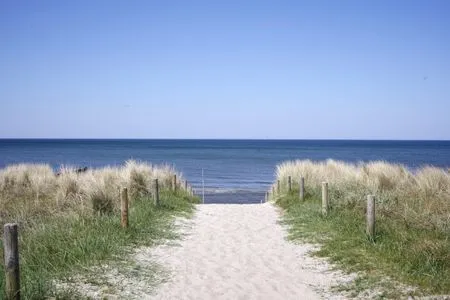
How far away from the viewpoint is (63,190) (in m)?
14.9

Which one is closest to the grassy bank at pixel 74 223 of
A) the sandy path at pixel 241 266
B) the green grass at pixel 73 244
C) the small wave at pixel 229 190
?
the green grass at pixel 73 244

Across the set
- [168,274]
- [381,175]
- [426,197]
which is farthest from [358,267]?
[381,175]

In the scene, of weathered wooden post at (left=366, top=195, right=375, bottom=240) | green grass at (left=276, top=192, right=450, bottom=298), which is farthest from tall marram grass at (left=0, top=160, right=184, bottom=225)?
weathered wooden post at (left=366, top=195, right=375, bottom=240)

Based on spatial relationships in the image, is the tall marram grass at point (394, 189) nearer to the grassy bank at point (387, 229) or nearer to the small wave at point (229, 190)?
the grassy bank at point (387, 229)

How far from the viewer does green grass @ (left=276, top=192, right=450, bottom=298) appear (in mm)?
7129

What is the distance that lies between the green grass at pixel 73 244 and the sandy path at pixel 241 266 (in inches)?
29.7

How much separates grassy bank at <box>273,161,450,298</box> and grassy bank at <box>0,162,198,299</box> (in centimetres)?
399

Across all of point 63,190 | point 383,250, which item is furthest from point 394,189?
point 63,190

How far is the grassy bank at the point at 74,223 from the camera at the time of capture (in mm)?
7734

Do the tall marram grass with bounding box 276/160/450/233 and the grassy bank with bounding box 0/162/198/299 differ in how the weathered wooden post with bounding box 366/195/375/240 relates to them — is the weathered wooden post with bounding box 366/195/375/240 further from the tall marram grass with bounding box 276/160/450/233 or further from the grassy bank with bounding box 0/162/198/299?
the grassy bank with bounding box 0/162/198/299

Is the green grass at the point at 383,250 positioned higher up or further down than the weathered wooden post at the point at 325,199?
further down

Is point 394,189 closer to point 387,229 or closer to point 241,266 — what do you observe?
point 387,229

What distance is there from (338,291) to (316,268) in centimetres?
137

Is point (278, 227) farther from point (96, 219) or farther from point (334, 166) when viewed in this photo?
point (334, 166)
